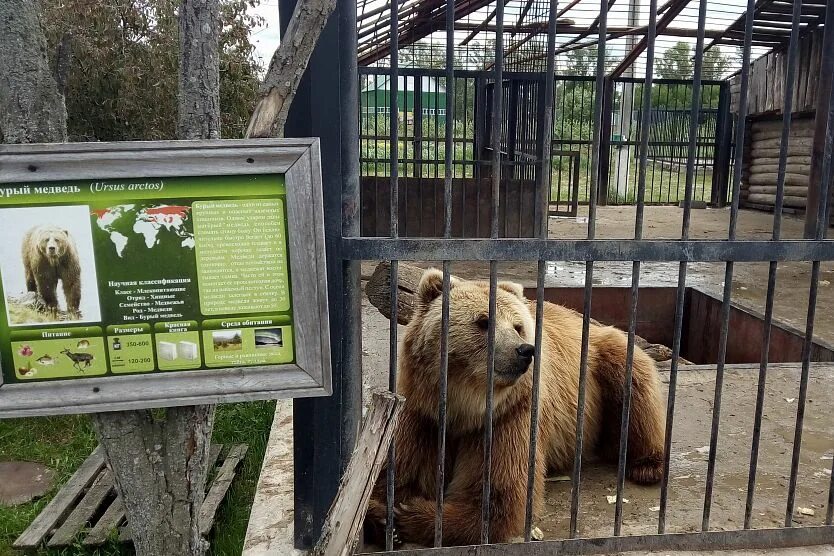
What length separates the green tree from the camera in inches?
311

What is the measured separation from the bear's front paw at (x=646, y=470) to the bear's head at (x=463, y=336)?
1.05 metres

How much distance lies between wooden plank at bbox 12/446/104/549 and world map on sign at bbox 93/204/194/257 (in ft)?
8.03

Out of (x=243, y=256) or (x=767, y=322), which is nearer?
(x=243, y=256)

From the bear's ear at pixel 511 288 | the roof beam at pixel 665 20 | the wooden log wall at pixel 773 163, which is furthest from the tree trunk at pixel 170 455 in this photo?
the wooden log wall at pixel 773 163

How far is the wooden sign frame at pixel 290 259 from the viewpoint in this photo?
6.70 ft

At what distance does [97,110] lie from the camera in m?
8.28

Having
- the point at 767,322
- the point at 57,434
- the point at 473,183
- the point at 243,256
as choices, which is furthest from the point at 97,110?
the point at 767,322

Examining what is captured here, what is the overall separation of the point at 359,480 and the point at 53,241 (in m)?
1.11

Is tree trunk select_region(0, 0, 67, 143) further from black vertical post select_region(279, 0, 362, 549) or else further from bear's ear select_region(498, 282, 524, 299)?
bear's ear select_region(498, 282, 524, 299)

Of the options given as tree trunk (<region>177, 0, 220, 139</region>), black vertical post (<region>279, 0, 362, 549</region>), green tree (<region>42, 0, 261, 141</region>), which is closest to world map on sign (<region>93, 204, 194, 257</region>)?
tree trunk (<region>177, 0, 220, 139</region>)

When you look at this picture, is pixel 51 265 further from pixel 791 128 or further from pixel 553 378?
pixel 791 128

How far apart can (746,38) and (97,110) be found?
7.43 metres

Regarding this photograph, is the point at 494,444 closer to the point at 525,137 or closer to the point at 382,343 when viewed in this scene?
the point at 382,343

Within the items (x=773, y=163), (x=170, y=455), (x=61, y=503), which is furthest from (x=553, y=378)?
(x=773, y=163)
